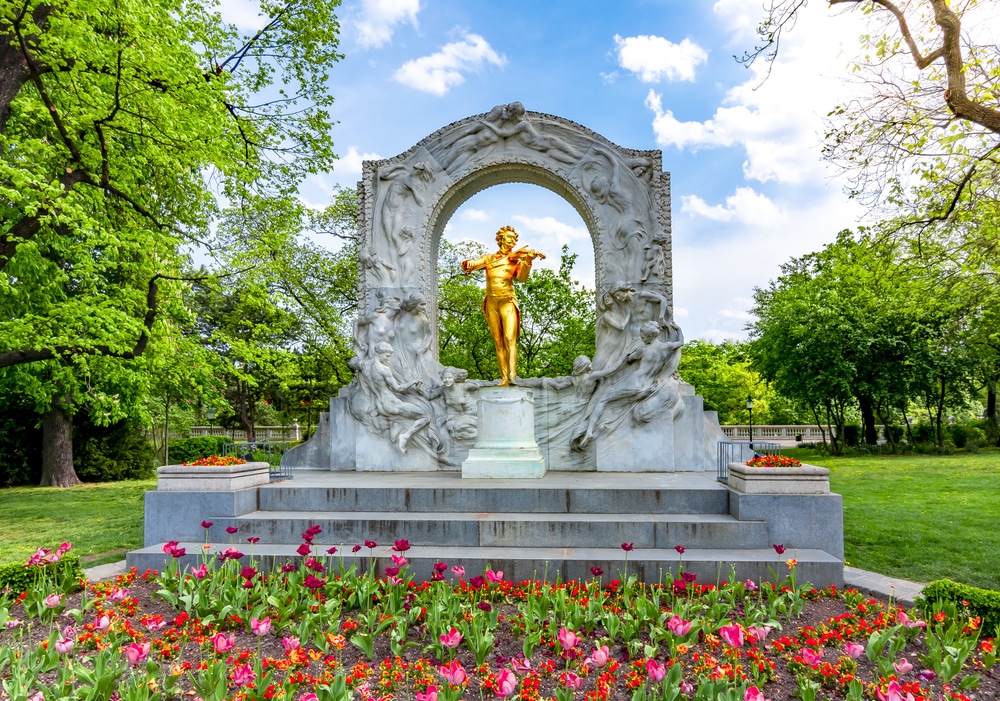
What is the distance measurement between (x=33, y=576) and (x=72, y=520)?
6.76m

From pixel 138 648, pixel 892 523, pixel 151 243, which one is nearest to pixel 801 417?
pixel 892 523

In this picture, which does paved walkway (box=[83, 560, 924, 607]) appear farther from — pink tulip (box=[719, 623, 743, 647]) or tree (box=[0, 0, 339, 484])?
tree (box=[0, 0, 339, 484])

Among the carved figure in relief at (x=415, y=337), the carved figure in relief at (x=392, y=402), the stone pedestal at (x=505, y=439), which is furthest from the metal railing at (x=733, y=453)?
the carved figure in relief at (x=415, y=337)

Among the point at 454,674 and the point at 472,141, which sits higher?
the point at 472,141

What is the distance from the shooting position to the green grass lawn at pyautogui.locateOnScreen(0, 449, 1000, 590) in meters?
7.39

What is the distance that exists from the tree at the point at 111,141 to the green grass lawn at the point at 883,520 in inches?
115

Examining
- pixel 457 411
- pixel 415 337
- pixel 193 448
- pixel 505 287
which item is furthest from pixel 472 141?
pixel 193 448

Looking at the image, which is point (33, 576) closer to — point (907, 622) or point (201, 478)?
point (201, 478)

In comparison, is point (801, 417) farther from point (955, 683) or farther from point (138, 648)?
point (138, 648)

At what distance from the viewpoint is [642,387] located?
9.91 metres

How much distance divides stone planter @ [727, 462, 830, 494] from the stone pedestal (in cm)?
320

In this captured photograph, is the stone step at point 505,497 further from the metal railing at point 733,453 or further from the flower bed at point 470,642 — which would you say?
the flower bed at point 470,642

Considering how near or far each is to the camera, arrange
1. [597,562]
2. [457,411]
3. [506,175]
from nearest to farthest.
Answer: [597,562], [457,411], [506,175]

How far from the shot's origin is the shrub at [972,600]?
461cm
